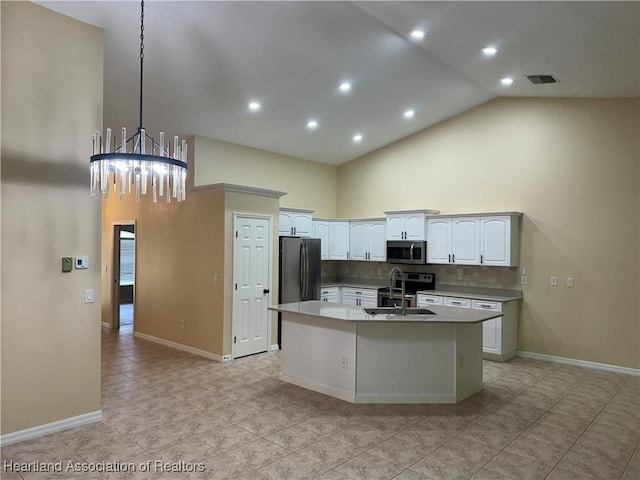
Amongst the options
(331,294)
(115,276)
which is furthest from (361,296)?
(115,276)

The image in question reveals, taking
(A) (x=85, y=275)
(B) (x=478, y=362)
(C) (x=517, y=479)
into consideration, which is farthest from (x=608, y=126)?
(A) (x=85, y=275)

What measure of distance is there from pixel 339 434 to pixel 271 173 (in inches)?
200

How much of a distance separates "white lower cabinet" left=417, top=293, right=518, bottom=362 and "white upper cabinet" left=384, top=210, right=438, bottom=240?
127cm

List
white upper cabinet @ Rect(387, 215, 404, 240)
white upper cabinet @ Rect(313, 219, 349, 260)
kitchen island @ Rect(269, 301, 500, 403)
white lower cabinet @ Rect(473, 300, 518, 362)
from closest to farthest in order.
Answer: kitchen island @ Rect(269, 301, 500, 403) → white lower cabinet @ Rect(473, 300, 518, 362) → white upper cabinet @ Rect(387, 215, 404, 240) → white upper cabinet @ Rect(313, 219, 349, 260)

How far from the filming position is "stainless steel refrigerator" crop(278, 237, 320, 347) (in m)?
6.78

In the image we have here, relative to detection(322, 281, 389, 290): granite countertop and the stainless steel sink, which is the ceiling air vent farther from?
detection(322, 281, 389, 290): granite countertop

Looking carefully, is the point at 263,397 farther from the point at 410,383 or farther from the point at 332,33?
the point at 332,33

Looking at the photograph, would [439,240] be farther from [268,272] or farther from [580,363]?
[268,272]

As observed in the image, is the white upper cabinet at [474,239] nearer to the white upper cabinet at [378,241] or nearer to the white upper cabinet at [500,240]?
the white upper cabinet at [500,240]

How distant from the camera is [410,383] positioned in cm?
444

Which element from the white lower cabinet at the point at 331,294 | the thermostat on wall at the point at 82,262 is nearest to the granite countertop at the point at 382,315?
the thermostat on wall at the point at 82,262

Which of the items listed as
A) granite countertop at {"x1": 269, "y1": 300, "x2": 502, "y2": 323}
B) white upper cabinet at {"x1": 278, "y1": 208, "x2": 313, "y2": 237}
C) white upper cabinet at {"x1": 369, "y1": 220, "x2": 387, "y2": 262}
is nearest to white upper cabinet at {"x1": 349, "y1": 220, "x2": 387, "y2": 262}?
white upper cabinet at {"x1": 369, "y1": 220, "x2": 387, "y2": 262}

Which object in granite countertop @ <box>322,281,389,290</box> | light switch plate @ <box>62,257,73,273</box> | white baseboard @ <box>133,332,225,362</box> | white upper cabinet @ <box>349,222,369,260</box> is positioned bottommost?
white baseboard @ <box>133,332,225,362</box>

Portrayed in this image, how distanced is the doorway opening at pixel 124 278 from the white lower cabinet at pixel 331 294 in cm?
330
